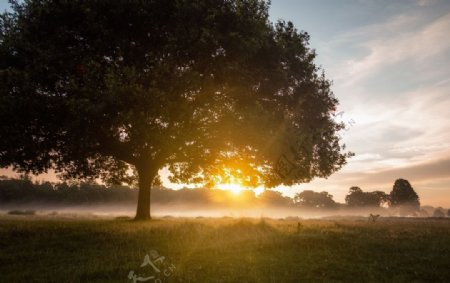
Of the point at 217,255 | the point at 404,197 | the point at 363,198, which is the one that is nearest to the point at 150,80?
the point at 217,255

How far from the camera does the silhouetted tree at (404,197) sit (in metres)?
137

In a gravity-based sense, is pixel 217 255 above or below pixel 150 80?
below

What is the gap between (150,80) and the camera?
77.7 ft

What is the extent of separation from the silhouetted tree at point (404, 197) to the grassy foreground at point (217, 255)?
126 meters

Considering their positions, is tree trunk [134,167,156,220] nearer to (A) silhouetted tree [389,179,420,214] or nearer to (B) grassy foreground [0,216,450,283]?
(B) grassy foreground [0,216,450,283]

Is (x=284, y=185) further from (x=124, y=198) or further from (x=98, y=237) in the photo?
(x=124, y=198)

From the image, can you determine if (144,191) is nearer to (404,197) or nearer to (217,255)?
(217,255)

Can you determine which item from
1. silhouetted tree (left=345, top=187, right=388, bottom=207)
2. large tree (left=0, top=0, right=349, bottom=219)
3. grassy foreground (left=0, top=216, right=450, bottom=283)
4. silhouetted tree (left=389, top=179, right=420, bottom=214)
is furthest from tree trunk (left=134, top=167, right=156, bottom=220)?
silhouetted tree (left=345, top=187, right=388, bottom=207)

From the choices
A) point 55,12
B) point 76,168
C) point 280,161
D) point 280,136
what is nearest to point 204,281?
point 280,136

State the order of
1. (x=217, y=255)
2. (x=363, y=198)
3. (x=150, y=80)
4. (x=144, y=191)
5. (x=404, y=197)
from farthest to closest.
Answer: (x=363, y=198) < (x=404, y=197) < (x=144, y=191) < (x=150, y=80) < (x=217, y=255)

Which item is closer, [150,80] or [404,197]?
[150,80]

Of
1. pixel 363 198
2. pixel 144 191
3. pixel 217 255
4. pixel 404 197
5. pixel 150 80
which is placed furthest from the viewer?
pixel 363 198

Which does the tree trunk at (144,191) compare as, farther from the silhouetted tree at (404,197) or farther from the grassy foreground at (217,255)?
the silhouetted tree at (404,197)

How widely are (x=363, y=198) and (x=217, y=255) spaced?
177 meters
